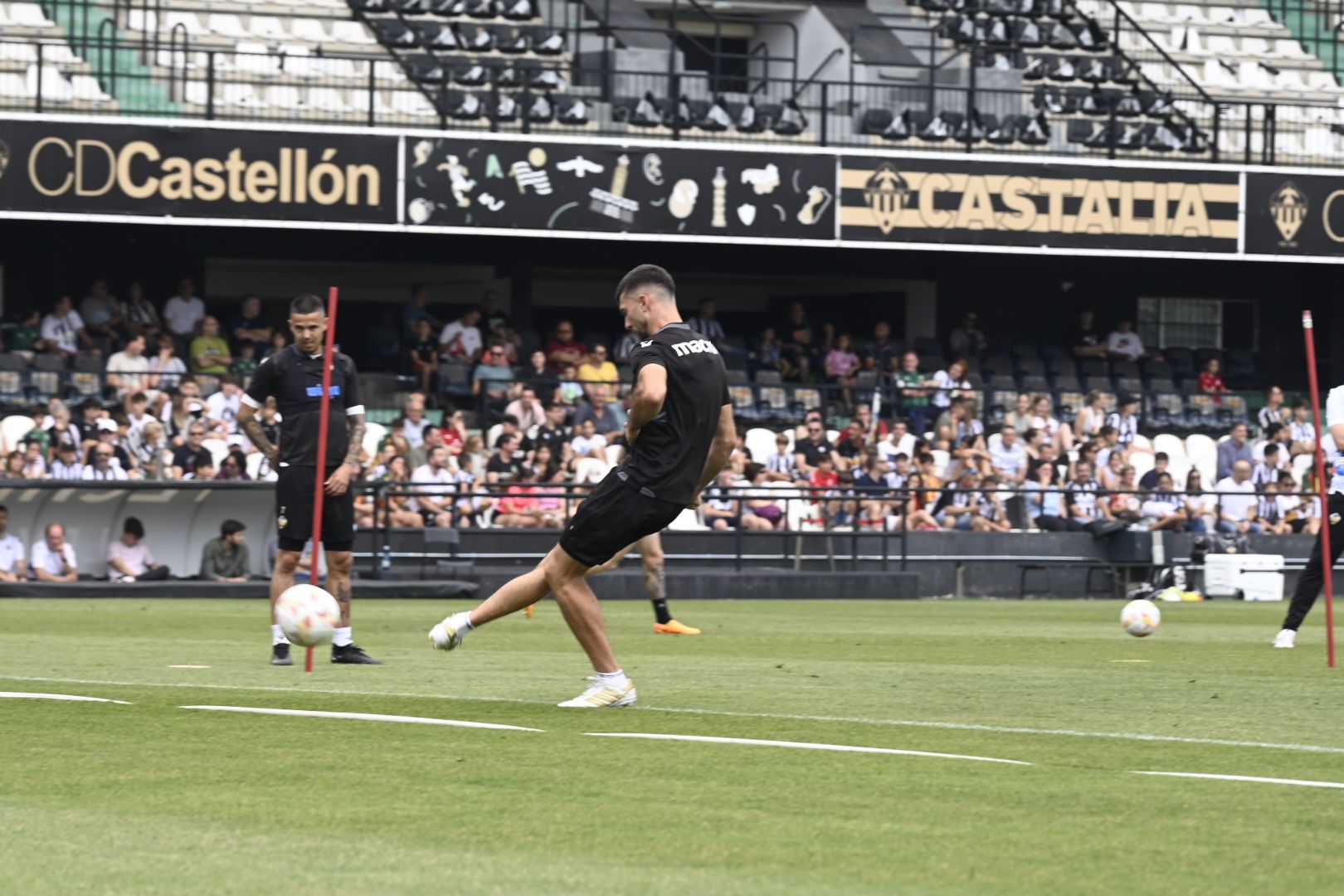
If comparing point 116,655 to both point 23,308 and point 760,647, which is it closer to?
point 760,647

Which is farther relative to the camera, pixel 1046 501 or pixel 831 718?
pixel 1046 501

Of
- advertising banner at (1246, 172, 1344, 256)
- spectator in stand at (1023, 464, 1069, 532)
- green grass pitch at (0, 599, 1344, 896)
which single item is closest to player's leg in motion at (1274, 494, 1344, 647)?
green grass pitch at (0, 599, 1344, 896)

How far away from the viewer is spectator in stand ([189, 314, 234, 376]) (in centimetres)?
2973

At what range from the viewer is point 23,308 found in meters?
32.4

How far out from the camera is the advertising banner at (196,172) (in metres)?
28.6

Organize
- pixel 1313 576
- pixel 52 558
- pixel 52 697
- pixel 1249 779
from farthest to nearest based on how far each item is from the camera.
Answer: pixel 52 558 < pixel 1313 576 < pixel 52 697 < pixel 1249 779

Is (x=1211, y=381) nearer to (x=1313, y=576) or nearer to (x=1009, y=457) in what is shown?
(x=1009, y=457)

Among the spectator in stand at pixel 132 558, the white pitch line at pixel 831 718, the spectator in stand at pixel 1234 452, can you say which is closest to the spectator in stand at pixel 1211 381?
the spectator in stand at pixel 1234 452

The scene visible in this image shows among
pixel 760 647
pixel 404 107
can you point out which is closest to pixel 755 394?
pixel 404 107

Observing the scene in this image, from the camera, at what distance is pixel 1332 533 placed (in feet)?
48.9

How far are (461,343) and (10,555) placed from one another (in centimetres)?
978

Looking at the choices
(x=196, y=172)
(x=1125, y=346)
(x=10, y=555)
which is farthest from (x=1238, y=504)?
(x=10, y=555)

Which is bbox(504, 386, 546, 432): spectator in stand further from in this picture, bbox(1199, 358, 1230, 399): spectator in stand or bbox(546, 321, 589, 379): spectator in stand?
bbox(1199, 358, 1230, 399): spectator in stand

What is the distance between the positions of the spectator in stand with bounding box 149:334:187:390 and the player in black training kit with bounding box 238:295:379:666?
15.4 metres
